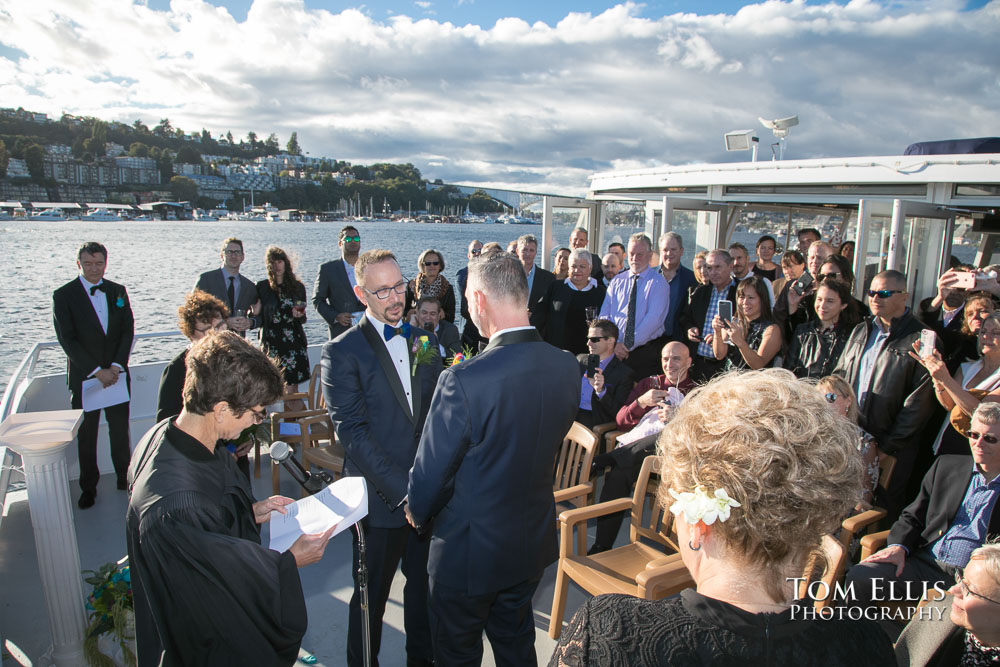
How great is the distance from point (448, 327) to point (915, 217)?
5.03m

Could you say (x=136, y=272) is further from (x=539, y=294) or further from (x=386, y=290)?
(x=386, y=290)

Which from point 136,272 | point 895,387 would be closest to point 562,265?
point 895,387

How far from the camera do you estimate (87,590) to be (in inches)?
125

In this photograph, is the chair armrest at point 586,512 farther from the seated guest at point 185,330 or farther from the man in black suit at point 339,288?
the man in black suit at point 339,288

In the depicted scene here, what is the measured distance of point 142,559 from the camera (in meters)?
1.56

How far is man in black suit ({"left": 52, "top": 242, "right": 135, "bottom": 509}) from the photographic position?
14.0ft

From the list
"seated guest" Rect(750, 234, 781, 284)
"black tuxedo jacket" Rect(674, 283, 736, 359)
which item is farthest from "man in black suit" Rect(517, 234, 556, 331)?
"seated guest" Rect(750, 234, 781, 284)

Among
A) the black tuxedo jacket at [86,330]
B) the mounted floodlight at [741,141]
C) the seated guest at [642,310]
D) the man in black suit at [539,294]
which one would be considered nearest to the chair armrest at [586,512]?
the seated guest at [642,310]

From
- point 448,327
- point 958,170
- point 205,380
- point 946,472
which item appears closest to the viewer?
point 205,380

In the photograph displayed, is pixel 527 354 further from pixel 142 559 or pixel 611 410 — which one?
pixel 611 410

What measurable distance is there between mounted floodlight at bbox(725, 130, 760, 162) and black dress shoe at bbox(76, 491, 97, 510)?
851 centimetres

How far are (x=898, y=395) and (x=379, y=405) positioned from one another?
3009mm

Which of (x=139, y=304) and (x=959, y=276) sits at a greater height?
(x=959, y=276)

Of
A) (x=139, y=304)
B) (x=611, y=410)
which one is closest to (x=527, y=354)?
(x=611, y=410)
